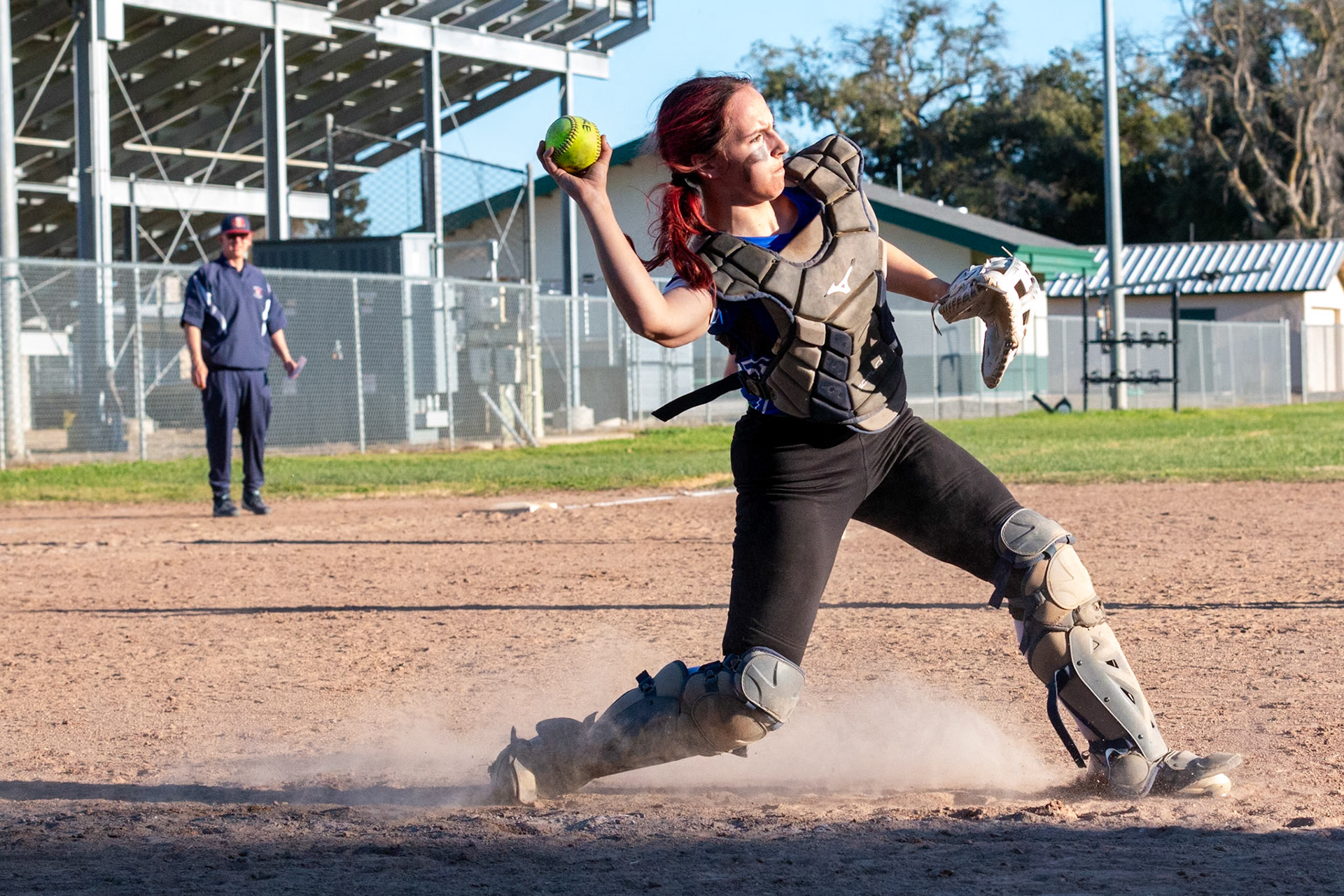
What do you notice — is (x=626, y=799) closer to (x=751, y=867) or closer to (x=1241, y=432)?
(x=751, y=867)

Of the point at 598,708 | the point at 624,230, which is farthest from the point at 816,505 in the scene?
the point at 624,230

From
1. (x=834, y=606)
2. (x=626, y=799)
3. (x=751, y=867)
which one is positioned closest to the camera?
(x=751, y=867)

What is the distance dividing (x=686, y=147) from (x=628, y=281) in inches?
19.8

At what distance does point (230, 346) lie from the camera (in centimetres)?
1030

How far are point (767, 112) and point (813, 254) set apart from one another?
340mm

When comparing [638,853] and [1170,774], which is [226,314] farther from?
[1170,774]

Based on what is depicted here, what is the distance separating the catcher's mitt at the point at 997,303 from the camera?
338 cm

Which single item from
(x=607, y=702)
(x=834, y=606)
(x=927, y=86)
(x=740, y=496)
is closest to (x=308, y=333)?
(x=834, y=606)

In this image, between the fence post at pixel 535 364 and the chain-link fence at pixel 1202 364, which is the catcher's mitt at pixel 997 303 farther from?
the chain-link fence at pixel 1202 364

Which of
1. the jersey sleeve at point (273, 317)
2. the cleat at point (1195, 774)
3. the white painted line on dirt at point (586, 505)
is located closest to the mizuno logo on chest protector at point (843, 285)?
the cleat at point (1195, 774)

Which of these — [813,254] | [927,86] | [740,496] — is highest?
[927,86]

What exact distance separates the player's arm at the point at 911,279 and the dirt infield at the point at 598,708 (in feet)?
4.03

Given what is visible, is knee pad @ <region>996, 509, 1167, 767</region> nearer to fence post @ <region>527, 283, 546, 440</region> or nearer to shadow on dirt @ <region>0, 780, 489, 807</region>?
shadow on dirt @ <region>0, 780, 489, 807</region>

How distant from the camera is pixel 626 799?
368 centimetres
